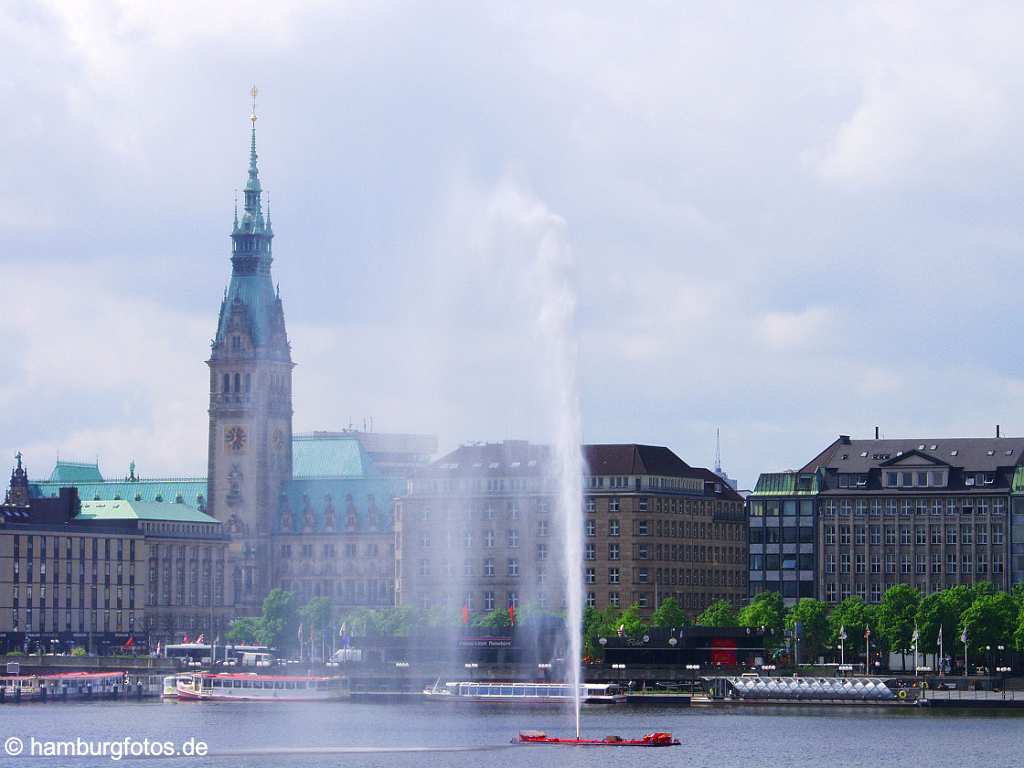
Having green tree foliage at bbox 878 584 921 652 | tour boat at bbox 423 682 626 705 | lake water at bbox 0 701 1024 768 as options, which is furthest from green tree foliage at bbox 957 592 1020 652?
tour boat at bbox 423 682 626 705

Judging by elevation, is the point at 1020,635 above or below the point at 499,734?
above

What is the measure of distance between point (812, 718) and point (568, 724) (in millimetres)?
17867

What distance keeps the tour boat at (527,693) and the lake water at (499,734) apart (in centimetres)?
489

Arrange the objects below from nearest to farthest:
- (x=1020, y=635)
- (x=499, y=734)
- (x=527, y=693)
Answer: (x=499, y=734) < (x=527, y=693) < (x=1020, y=635)

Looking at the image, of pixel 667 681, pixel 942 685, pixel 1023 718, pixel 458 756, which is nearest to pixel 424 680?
pixel 667 681

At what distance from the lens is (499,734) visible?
477 feet

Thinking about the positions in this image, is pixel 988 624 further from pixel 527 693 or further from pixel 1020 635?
pixel 527 693

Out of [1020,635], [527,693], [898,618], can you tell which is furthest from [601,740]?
[898,618]

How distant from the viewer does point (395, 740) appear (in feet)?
464

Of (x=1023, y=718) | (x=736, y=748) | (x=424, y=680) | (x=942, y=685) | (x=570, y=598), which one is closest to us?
(x=570, y=598)

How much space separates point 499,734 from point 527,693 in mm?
37093

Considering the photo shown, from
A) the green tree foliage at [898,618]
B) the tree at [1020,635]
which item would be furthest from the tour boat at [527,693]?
the tree at [1020,635]

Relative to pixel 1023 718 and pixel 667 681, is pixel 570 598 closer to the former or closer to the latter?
pixel 1023 718

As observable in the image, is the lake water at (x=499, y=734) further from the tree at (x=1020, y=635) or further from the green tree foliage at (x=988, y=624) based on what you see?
the green tree foliage at (x=988, y=624)
